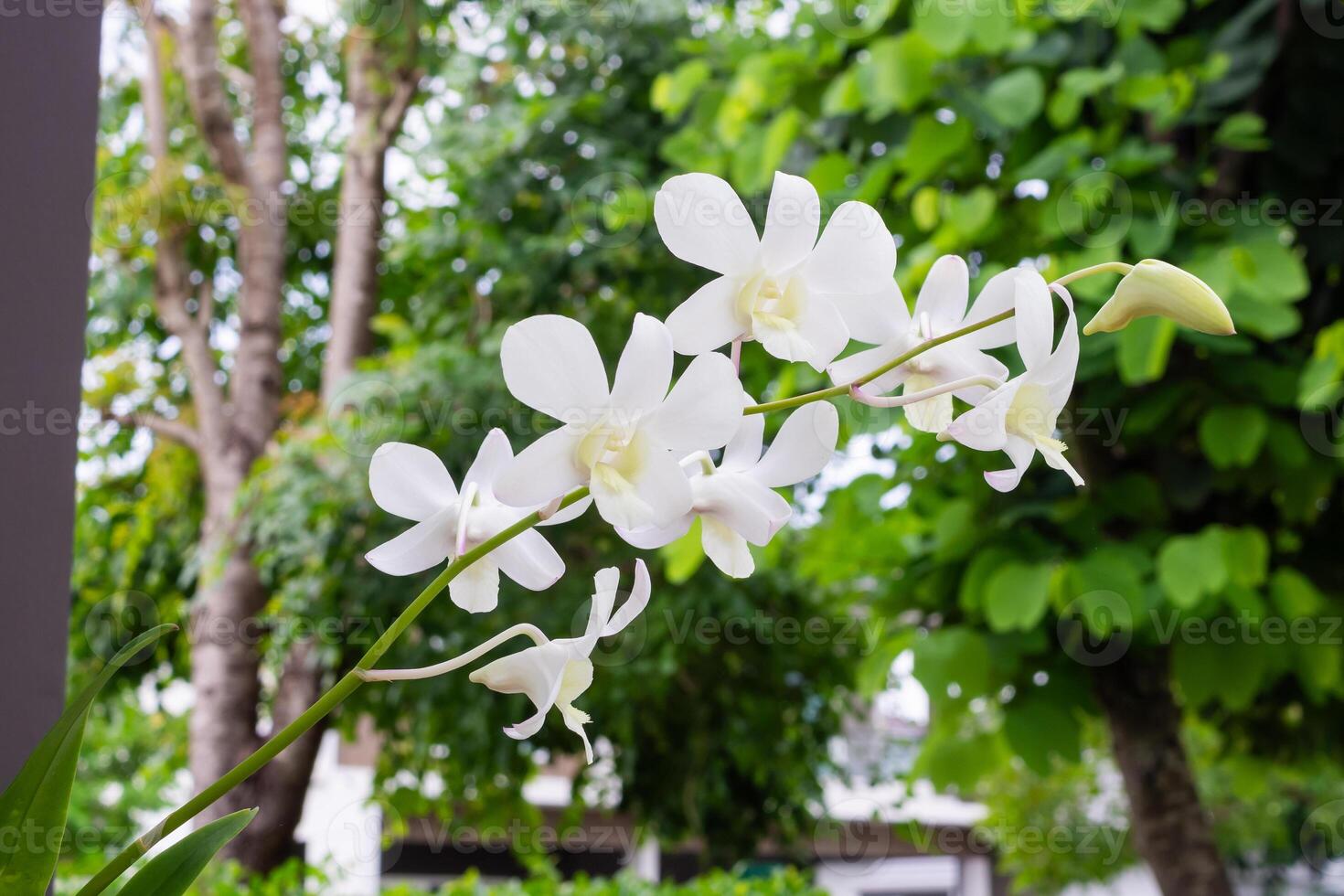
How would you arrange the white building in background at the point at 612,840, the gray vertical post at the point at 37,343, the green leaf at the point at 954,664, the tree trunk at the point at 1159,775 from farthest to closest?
1. the white building in background at the point at 612,840
2. the tree trunk at the point at 1159,775
3. the green leaf at the point at 954,664
4. the gray vertical post at the point at 37,343

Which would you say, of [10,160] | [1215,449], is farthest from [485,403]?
[10,160]

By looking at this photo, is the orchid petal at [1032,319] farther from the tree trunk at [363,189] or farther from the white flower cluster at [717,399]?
the tree trunk at [363,189]

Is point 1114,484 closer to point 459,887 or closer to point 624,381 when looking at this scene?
point 459,887

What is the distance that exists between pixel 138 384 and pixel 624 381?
4198mm

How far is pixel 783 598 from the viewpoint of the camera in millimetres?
3441

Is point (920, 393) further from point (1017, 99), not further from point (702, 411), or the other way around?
point (1017, 99)

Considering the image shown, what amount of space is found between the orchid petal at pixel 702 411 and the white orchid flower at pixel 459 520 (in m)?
0.05

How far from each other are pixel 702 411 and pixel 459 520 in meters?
0.08

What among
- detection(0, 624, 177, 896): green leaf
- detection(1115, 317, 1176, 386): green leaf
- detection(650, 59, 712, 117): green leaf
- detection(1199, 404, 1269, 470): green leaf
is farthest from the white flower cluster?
detection(650, 59, 712, 117): green leaf

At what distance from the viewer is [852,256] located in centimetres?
34

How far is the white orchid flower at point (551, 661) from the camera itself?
0.30 m

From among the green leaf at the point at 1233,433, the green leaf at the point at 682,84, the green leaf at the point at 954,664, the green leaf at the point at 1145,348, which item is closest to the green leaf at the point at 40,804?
the green leaf at the point at 1145,348

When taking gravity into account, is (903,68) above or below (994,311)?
above

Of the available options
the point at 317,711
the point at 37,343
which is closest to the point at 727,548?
the point at 317,711
